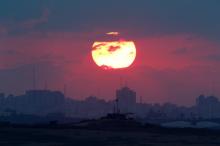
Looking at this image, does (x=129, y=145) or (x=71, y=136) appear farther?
(x=71, y=136)

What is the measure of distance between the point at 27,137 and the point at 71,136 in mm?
5179

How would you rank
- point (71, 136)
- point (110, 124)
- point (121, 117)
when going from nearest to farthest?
point (71, 136)
point (110, 124)
point (121, 117)

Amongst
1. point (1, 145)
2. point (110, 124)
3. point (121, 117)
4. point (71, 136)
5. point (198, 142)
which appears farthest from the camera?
point (121, 117)

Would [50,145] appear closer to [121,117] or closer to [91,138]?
[91,138]

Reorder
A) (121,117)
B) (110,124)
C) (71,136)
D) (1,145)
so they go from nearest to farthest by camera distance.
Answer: (1,145) < (71,136) < (110,124) < (121,117)

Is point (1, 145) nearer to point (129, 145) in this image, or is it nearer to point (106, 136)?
point (129, 145)

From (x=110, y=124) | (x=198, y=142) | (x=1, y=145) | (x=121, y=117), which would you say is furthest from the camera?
(x=121, y=117)

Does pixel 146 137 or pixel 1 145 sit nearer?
pixel 1 145

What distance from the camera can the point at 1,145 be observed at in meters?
61.8

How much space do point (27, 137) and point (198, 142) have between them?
18667 mm

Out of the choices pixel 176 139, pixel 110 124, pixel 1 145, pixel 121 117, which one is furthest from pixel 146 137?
pixel 121 117

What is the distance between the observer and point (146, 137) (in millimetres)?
76188

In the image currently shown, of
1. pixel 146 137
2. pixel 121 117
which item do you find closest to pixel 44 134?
pixel 146 137

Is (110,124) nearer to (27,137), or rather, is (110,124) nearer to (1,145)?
(27,137)
